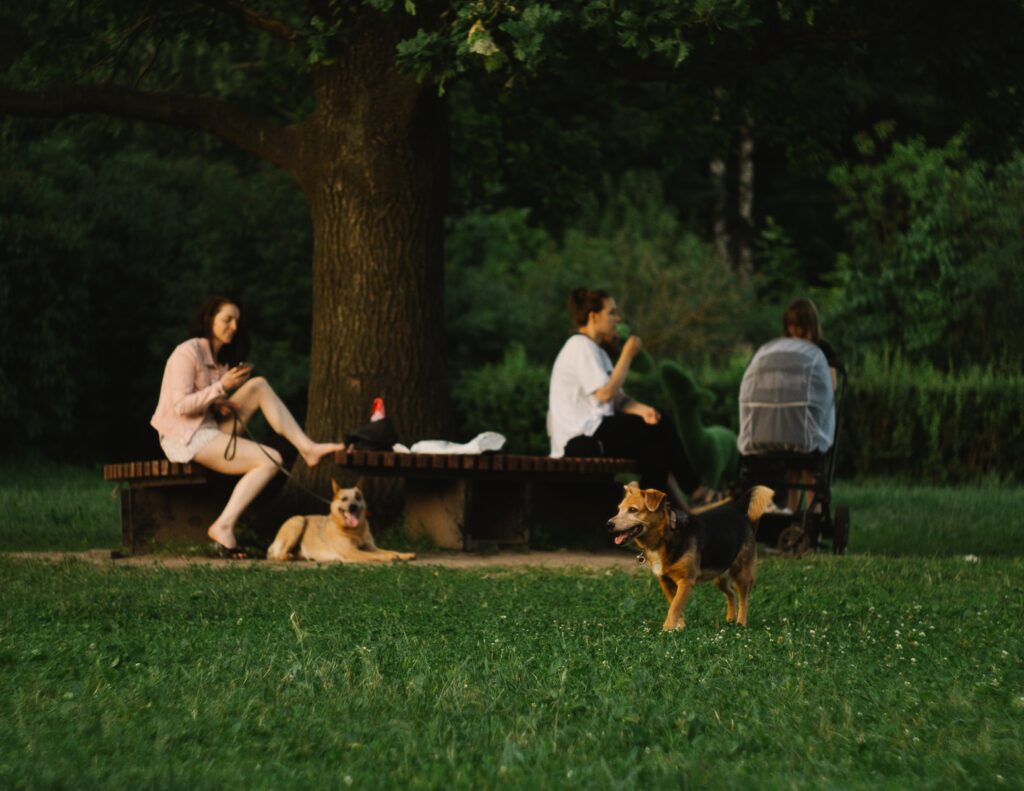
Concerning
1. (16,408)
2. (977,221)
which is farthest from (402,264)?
(977,221)

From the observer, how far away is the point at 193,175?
87.4 ft

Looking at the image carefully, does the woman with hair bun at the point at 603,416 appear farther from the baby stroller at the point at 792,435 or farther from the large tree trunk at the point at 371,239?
the large tree trunk at the point at 371,239

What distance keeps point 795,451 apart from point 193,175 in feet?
52.3

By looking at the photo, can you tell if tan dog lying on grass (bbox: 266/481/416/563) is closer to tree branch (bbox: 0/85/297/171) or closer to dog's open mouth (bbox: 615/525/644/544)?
tree branch (bbox: 0/85/297/171)

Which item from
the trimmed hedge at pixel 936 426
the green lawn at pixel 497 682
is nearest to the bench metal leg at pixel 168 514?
the green lawn at pixel 497 682

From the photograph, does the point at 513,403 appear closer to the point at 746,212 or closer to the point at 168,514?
the point at 168,514

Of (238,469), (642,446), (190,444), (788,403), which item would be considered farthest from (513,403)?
(190,444)

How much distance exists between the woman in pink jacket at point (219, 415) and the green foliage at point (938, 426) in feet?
39.8

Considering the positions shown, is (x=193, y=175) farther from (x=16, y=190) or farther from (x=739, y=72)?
(x=739, y=72)

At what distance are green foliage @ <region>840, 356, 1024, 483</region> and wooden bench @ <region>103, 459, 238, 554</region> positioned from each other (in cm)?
1186

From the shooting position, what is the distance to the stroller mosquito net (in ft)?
41.7

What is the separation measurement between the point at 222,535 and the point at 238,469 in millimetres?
470

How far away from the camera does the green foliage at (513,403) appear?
2470 cm

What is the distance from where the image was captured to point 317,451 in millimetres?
12133
